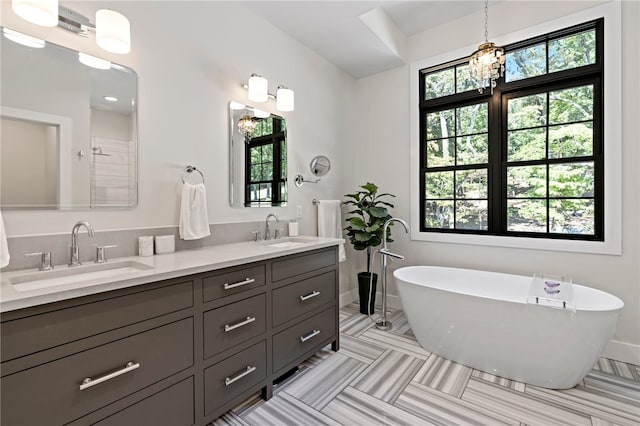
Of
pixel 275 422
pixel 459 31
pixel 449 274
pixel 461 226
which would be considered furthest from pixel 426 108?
pixel 275 422

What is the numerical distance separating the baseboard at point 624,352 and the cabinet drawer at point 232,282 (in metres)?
2.70

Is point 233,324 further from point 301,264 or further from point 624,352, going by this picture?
point 624,352

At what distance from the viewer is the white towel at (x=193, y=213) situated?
194cm

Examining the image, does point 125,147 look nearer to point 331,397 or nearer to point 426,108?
point 331,397

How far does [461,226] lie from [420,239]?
1.40ft

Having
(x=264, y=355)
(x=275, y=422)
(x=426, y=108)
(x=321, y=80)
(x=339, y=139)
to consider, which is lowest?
(x=275, y=422)

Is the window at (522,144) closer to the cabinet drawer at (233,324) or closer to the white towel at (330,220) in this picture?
the white towel at (330,220)

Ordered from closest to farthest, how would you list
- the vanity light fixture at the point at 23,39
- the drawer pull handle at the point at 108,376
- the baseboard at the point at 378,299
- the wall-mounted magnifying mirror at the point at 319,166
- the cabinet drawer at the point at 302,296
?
the drawer pull handle at the point at 108,376 → the vanity light fixture at the point at 23,39 → the cabinet drawer at the point at 302,296 → the wall-mounted magnifying mirror at the point at 319,166 → the baseboard at the point at 378,299

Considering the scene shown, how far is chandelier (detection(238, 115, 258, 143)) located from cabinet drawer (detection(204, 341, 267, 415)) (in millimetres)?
1548

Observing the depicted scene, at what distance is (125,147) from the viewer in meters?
1.75

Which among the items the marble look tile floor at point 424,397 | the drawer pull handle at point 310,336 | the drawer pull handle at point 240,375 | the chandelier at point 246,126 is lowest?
the marble look tile floor at point 424,397

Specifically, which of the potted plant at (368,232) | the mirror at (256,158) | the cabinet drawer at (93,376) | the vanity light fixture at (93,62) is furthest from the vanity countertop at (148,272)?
the vanity light fixture at (93,62)

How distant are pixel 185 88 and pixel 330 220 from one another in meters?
1.78

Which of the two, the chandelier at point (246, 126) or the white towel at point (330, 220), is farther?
the white towel at point (330, 220)
